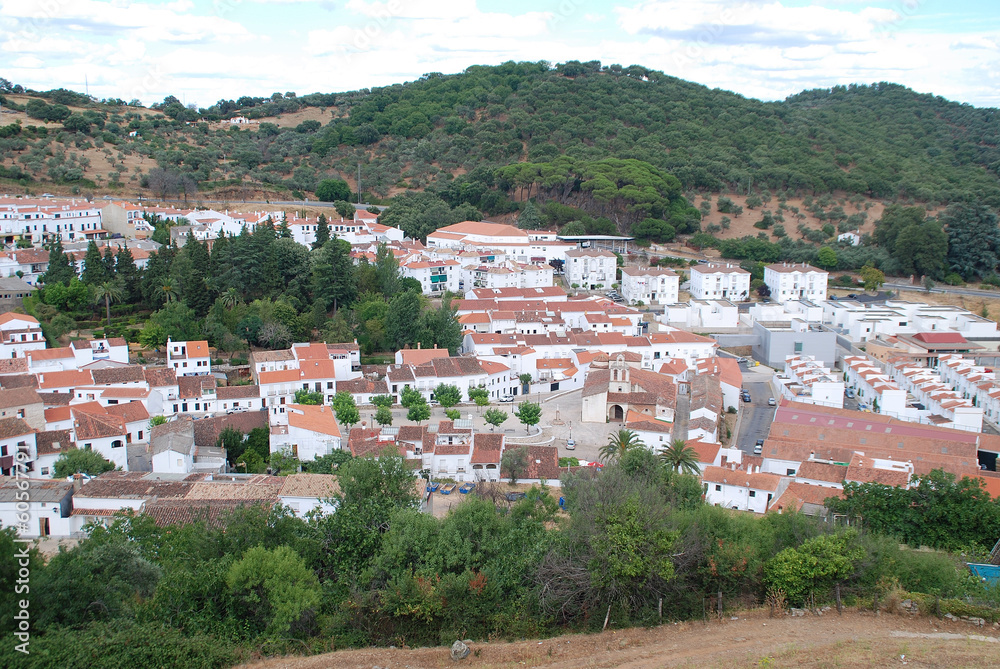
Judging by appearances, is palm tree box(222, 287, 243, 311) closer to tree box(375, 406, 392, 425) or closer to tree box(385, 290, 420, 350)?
tree box(385, 290, 420, 350)

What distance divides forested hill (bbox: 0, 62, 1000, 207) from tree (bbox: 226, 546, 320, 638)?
112 feet

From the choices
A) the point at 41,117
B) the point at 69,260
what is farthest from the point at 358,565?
the point at 41,117

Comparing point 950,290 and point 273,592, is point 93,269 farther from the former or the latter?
point 950,290

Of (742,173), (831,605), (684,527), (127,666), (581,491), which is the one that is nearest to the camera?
(127,666)

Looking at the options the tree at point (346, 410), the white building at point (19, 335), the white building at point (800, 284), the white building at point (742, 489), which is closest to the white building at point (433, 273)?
the tree at point (346, 410)

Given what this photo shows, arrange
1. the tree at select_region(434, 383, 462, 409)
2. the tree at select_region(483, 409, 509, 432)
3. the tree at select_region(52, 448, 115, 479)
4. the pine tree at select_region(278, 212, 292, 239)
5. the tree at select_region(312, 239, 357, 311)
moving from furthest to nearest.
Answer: the pine tree at select_region(278, 212, 292, 239) < the tree at select_region(312, 239, 357, 311) < the tree at select_region(434, 383, 462, 409) < the tree at select_region(483, 409, 509, 432) < the tree at select_region(52, 448, 115, 479)

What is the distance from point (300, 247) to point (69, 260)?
7.70 meters

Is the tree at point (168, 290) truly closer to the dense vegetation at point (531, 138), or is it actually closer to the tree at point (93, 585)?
the tree at point (93, 585)

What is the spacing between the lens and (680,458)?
1652 centimetres

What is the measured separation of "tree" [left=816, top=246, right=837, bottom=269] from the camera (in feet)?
125

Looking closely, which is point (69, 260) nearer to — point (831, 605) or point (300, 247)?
point (300, 247)

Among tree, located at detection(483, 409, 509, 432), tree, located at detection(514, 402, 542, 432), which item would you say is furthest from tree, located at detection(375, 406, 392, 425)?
tree, located at detection(514, 402, 542, 432)

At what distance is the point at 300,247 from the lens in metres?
27.8

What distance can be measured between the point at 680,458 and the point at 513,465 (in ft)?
11.0
